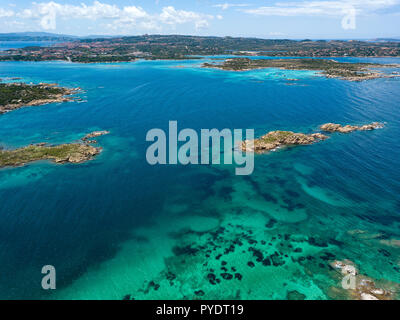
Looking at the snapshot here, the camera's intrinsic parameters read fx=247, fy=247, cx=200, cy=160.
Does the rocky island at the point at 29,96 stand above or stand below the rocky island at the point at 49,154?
above

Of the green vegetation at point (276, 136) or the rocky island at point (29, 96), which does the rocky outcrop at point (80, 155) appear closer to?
the green vegetation at point (276, 136)

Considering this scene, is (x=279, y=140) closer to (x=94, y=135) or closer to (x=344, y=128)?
(x=344, y=128)

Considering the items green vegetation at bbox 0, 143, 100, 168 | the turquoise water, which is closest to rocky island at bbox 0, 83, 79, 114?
the turquoise water

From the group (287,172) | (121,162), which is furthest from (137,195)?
(287,172)

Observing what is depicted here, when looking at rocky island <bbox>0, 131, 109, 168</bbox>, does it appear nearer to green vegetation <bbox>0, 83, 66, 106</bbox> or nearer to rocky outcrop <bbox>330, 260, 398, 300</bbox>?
green vegetation <bbox>0, 83, 66, 106</bbox>

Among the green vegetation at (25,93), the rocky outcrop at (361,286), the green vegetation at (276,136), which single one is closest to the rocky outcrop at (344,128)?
the green vegetation at (276,136)

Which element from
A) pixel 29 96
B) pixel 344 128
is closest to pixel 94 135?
pixel 29 96
